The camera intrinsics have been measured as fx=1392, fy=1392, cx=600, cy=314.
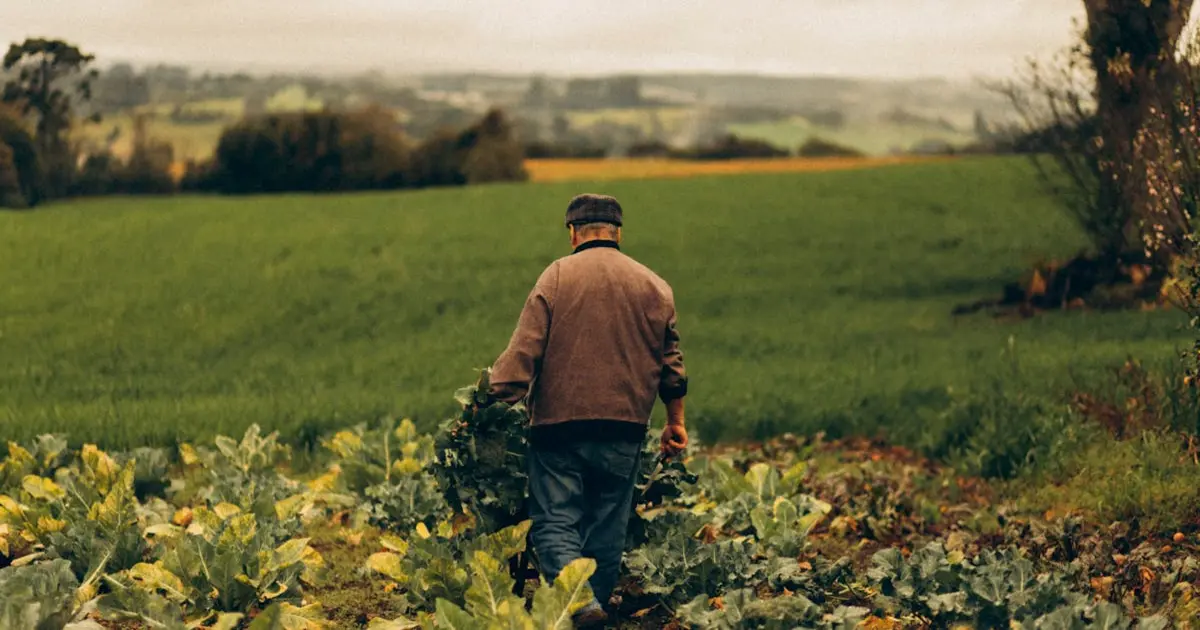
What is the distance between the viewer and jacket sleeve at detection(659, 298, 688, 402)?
21.5ft

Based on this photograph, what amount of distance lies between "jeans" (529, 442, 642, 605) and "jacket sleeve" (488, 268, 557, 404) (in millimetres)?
341

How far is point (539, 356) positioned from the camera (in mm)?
6312

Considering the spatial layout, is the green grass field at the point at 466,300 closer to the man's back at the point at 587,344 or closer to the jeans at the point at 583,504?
the jeans at the point at 583,504

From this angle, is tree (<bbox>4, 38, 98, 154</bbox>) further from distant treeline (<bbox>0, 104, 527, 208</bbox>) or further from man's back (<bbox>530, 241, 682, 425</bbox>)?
man's back (<bbox>530, 241, 682, 425</bbox>)

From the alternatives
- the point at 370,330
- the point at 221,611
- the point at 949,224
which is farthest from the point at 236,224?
the point at 221,611

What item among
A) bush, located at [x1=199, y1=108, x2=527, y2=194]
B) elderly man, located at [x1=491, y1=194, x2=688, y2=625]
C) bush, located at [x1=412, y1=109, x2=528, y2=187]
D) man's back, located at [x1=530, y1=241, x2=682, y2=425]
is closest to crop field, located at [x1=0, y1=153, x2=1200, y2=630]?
elderly man, located at [x1=491, y1=194, x2=688, y2=625]

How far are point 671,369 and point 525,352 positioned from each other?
0.75m

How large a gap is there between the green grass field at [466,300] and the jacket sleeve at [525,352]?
5.44 m

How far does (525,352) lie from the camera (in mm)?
6250

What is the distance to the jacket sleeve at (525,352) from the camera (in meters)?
6.24

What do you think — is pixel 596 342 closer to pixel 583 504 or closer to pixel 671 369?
pixel 671 369

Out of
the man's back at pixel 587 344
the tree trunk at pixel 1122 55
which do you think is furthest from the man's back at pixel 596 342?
the tree trunk at pixel 1122 55

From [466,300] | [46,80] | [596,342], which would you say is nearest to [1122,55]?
[466,300]

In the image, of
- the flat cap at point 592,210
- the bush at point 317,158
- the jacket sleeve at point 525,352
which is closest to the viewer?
the jacket sleeve at point 525,352
